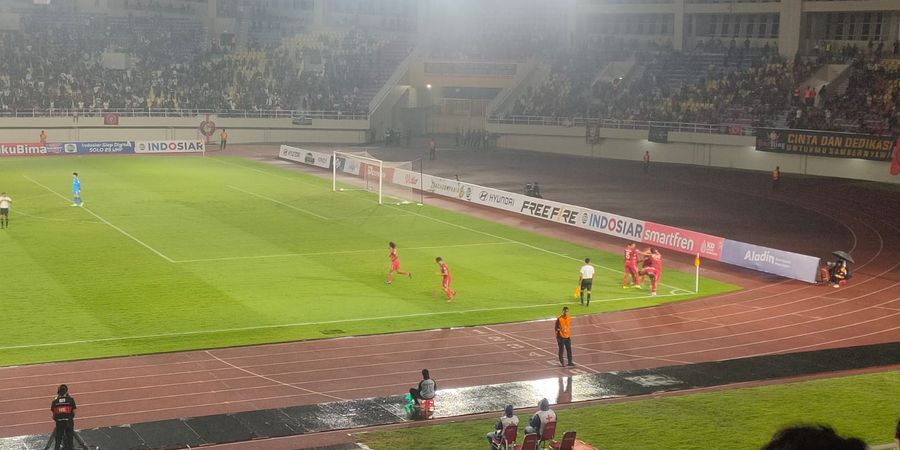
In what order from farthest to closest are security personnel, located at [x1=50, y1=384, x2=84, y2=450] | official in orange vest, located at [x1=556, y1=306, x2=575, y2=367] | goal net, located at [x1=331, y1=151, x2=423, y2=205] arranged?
goal net, located at [x1=331, y1=151, x2=423, y2=205] → official in orange vest, located at [x1=556, y1=306, x2=575, y2=367] → security personnel, located at [x1=50, y1=384, x2=84, y2=450]

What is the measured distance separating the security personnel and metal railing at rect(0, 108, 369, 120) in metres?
61.2

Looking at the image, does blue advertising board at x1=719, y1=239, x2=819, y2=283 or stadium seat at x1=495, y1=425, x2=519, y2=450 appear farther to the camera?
blue advertising board at x1=719, y1=239, x2=819, y2=283

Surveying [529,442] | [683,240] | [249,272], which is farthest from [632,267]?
[529,442]

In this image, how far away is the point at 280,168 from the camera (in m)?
65.5

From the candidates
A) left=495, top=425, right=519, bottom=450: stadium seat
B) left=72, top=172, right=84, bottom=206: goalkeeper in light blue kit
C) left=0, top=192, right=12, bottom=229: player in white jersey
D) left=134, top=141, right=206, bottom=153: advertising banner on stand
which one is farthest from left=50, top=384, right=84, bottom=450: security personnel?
left=134, top=141, right=206, bottom=153: advertising banner on stand

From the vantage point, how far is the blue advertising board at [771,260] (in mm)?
33134

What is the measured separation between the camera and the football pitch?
26641 mm

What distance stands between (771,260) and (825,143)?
26832 mm

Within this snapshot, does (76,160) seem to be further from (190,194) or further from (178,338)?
(178,338)

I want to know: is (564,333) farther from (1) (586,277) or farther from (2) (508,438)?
(2) (508,438)

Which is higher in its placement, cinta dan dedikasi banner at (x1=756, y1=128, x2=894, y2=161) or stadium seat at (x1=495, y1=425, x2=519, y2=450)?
cinta dan dedikasi banner at (x1=756, y1=128, x2=894, y2=161)

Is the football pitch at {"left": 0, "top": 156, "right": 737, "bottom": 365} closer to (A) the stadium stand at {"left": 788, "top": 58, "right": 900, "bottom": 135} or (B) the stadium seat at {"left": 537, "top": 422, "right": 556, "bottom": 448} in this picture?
(B) the stadium seat at {"left": 537, "top": 422, "right": 556, "bottom": 448}

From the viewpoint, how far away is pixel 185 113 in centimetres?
7900

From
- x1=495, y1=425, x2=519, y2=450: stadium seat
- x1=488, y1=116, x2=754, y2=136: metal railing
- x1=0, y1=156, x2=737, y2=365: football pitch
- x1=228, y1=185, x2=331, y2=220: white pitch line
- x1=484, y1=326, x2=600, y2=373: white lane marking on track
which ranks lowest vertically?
x1=484, y1=326, x2=600, y2=373: white lane marking on track
